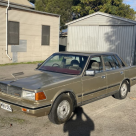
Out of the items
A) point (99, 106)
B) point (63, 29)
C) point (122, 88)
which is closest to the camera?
point (99, 106)

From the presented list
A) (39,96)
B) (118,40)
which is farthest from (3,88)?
(118,40)

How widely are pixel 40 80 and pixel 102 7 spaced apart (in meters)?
26.0

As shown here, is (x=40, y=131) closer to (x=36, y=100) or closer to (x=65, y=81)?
(x=36, y=100)

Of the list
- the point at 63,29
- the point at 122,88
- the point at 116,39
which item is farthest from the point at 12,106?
the point at 63,29

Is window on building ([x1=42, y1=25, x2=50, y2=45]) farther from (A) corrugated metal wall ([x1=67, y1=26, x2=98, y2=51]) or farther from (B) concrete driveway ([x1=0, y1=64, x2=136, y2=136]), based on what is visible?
(B) concrete driveway ([x1=0, y1=64, x2=136, y2=136])

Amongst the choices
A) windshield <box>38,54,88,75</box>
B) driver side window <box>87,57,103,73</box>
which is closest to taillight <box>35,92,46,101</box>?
windshield <box>38,54,88,75</box>

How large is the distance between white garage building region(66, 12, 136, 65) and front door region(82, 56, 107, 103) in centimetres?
980

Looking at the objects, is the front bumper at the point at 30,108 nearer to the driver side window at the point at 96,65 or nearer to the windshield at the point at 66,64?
the windshield at the point at 66,64

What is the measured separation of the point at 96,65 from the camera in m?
5.50

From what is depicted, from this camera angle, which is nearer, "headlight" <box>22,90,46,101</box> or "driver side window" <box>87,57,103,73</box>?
"headlight" <box>22,90,46,101</box>

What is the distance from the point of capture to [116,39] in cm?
1543

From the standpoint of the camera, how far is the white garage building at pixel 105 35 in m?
14.7

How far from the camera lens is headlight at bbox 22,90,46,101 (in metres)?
3.90

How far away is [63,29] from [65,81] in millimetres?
27794
